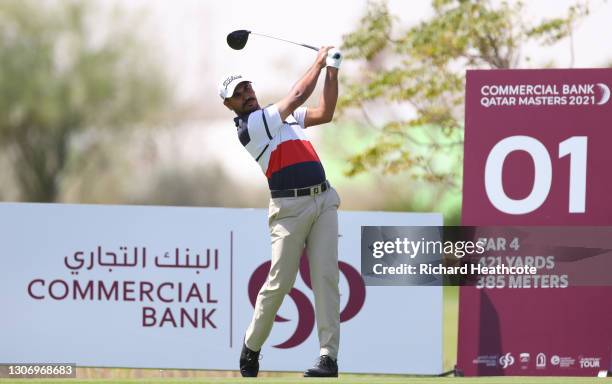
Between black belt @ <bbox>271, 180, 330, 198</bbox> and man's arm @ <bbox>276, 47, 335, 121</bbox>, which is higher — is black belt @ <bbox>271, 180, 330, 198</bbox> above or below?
below

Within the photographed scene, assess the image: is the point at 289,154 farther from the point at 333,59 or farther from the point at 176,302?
the point at 176,302

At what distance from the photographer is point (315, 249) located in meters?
8.00

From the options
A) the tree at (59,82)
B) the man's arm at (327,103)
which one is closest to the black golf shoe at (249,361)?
the man's arm at (327,103)

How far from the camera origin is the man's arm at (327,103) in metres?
7.86

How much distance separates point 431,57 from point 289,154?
647cm

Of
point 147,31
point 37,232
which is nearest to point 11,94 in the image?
point 147,31

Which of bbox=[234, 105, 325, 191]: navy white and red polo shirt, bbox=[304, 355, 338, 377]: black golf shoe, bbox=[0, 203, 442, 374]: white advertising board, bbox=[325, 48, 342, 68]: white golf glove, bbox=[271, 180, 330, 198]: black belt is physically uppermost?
bbox=[325, 48, 342, 68]: white golf glove

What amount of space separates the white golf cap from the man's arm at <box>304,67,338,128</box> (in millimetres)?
464

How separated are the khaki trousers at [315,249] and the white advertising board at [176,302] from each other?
160 cm

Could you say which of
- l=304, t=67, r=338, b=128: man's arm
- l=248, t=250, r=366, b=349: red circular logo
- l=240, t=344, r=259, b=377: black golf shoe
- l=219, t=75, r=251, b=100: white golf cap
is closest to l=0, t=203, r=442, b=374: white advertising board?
l=248, t=250, r=366, b=349: red circular logo

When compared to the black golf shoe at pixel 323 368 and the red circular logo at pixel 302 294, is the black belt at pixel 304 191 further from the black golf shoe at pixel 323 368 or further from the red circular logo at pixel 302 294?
the red circular logo at pixel 302 294

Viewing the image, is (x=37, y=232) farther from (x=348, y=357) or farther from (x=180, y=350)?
(x=348, y=357)

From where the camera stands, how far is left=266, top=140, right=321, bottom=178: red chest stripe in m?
7.91

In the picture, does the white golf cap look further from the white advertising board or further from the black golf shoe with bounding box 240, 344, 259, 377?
the white advertising board
